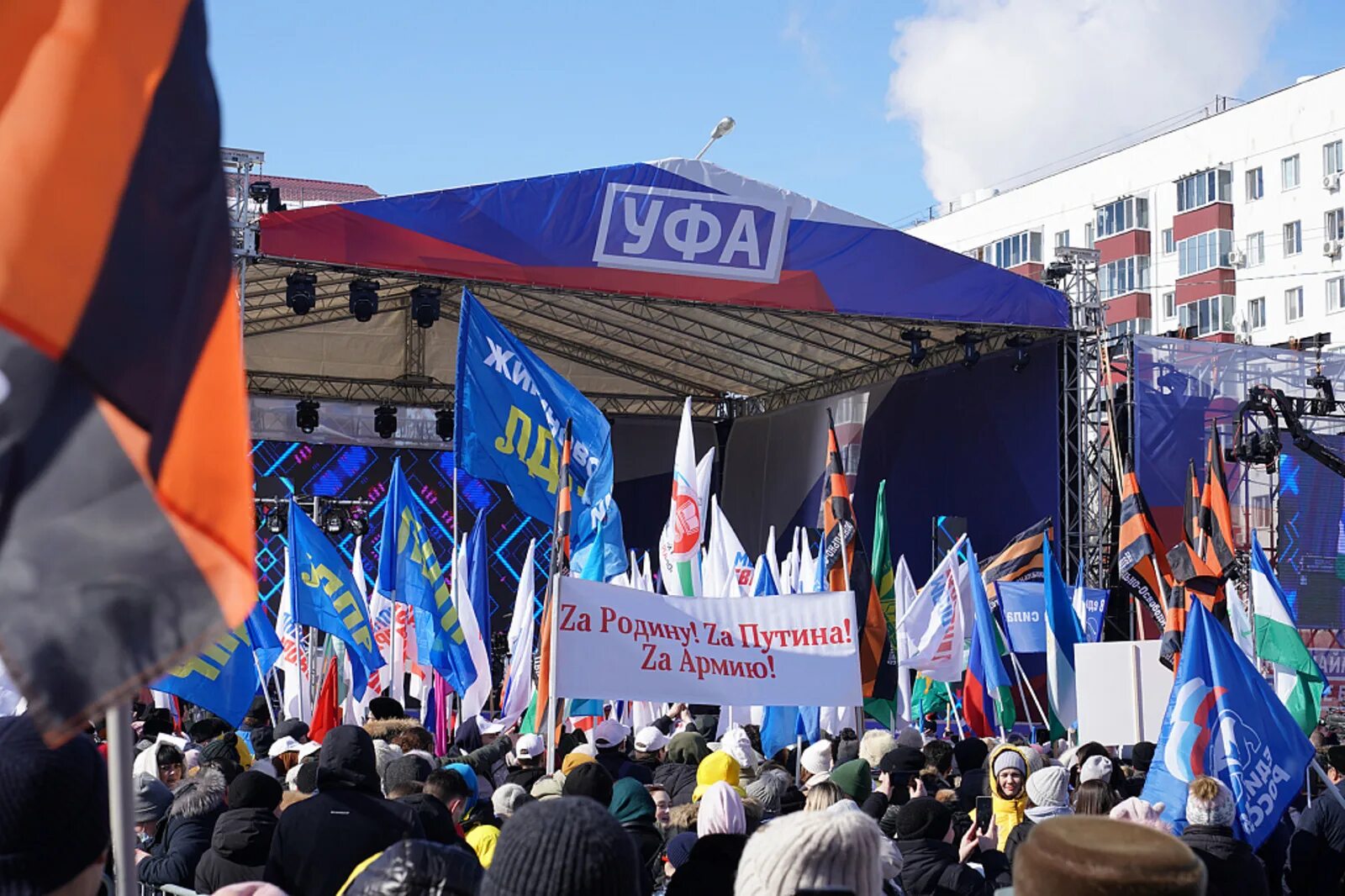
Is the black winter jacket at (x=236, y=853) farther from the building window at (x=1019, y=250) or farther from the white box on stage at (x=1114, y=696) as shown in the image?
the building window at (x=1019, y=250)

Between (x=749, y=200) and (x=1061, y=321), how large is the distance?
4584 millimetres

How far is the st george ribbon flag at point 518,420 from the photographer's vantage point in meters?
8.63

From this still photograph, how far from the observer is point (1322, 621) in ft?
65.4

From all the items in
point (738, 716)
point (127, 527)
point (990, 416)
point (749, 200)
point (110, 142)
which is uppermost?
point (749, 200)

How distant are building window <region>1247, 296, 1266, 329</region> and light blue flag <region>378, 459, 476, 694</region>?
2808cm

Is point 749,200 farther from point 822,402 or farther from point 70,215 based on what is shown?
point 70,215

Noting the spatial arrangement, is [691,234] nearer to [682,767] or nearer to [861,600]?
[861,600]

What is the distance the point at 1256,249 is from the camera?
36.8m

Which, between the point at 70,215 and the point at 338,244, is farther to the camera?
the point at 338,244

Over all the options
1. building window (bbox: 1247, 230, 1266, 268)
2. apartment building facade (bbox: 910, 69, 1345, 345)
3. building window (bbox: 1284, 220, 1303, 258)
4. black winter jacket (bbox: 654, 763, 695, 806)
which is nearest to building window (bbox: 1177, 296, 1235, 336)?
apartment building facade (bbox: 910, 69, 1345, 345)

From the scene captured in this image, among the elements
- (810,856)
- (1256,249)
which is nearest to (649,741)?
(810,856)

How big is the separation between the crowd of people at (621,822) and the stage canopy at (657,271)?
27.6 ft

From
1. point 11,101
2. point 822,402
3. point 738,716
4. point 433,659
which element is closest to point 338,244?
point 433,659

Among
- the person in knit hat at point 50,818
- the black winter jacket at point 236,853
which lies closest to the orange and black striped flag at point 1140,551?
the black winter jacket at point 236,853
